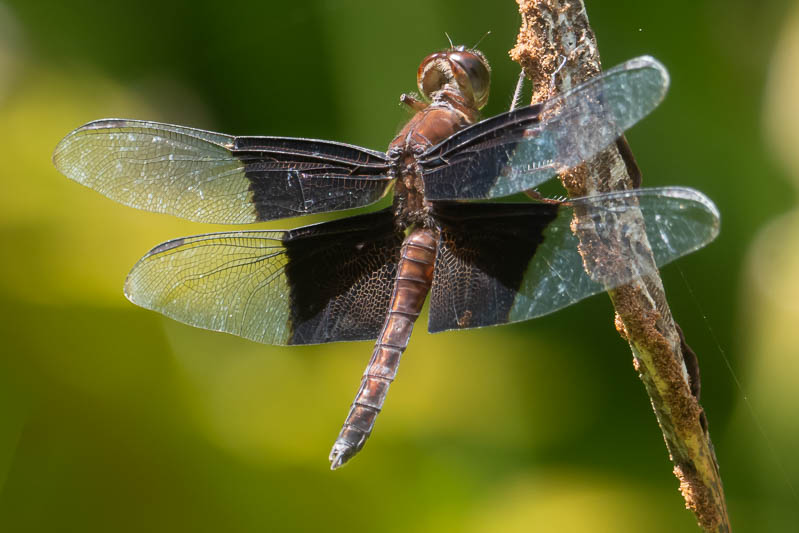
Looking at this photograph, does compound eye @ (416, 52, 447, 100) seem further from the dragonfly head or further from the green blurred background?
the green blurred background

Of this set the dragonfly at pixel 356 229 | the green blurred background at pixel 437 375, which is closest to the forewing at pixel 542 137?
the dragonfly at pixel 356 229

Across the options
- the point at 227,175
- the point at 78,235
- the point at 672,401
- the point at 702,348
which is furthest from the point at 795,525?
the point at 78,235

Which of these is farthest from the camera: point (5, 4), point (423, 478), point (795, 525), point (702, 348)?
point (5, 4)

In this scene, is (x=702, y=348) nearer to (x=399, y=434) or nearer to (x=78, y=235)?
(x=399, y=434)

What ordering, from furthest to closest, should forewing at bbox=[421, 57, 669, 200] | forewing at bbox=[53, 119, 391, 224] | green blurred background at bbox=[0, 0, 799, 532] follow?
green blurred background at bbox=[0, 0, 799, 532] → forewing at bbox=[53, 119, 391, 224] → forewing at bbox=[421, 57, 669, 200]

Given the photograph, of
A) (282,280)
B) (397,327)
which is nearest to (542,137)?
(397,327)

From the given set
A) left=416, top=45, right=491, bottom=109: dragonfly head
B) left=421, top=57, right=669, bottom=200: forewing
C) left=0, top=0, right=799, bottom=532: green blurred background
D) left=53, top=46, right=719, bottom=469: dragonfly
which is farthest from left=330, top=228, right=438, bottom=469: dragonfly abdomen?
left=0, top=0, right=799, bottom=532: green blurred background
